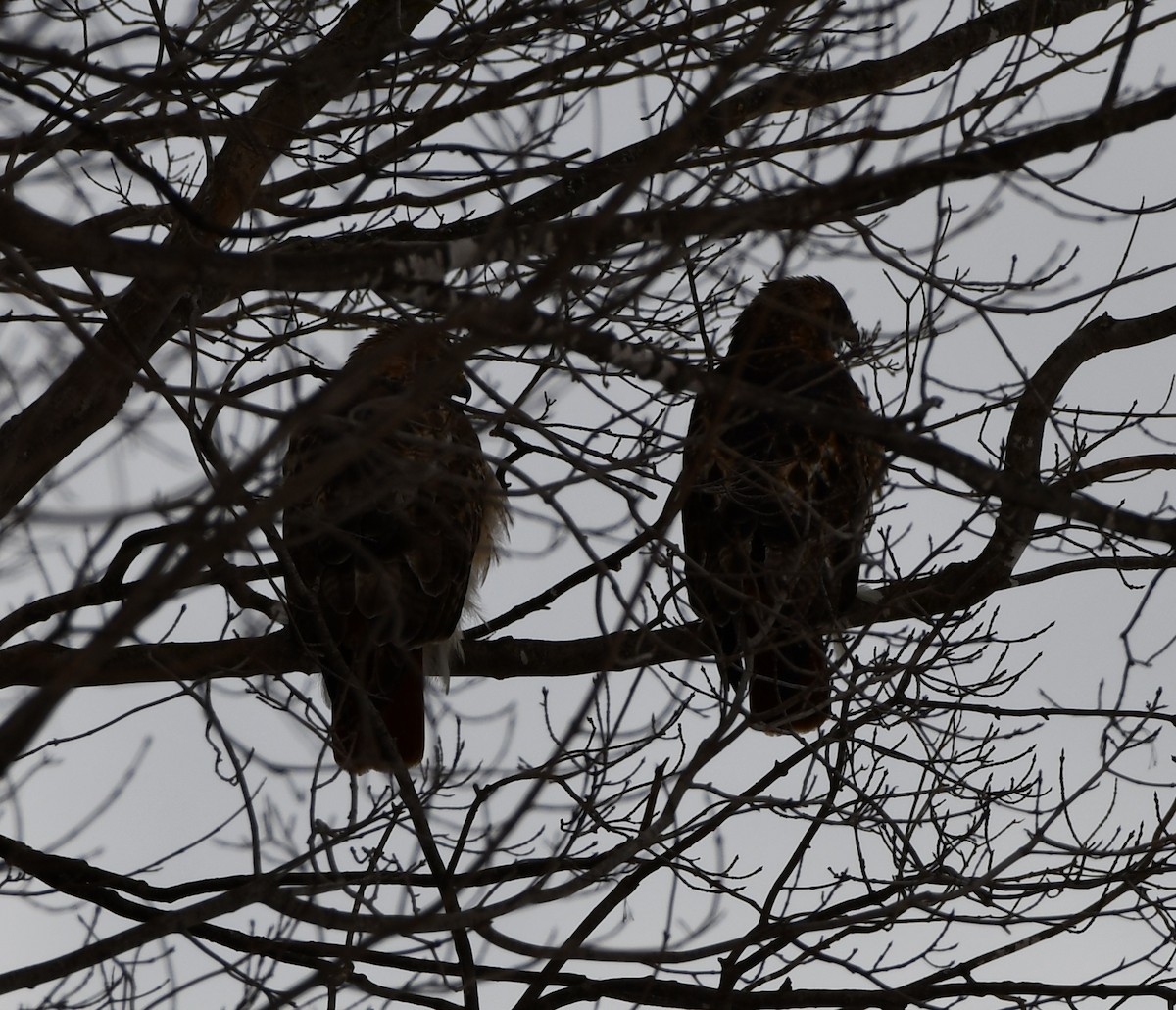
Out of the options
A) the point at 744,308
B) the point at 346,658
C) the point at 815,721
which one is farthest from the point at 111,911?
the point at 744,308

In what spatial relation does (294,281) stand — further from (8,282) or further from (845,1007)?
(845,1007)

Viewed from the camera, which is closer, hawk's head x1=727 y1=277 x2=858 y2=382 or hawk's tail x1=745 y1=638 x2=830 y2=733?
hawk's tail x1=745 y1=638 x2=830 y2=733

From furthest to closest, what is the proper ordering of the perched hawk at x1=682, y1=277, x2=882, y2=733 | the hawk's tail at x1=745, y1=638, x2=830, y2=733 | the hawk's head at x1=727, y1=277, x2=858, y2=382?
the hawk's head at x1=727, y1=277, x2=858, y2=382, the perched hawk at x1=682, y1=277, x2=882, y2=733, the hawk's tail at x1=745, y1=638, x2=830, y2=733

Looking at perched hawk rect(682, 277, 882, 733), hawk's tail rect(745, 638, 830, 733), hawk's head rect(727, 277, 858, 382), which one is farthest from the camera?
hawk's head rect(727, 277, 858, 382)

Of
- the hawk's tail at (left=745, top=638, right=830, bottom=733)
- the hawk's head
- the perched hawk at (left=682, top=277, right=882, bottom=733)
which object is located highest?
the hawk's head

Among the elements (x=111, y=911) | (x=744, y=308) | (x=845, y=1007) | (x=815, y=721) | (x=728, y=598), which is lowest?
(x=845, y=1007)

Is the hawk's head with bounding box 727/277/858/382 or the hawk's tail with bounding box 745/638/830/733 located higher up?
the hawk's head with bounding box 727/277/858/382

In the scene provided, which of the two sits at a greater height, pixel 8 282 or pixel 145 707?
pixel 8 282

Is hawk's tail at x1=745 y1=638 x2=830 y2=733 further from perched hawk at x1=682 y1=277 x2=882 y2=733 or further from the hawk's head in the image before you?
the hawk's head

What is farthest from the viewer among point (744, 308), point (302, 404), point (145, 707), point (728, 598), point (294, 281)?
point (744, 308)

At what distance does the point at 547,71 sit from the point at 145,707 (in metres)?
2.14

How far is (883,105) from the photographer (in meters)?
4.78

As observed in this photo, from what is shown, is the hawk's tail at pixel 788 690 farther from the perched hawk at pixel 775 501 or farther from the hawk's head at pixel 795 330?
the hawk's head at pixel 795 330

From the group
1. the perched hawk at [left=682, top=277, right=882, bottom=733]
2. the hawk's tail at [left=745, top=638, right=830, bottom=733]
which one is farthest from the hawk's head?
the hawk's tail at [left=745, top=638, right=830, bottom=733]
